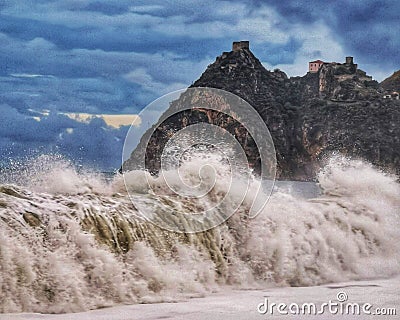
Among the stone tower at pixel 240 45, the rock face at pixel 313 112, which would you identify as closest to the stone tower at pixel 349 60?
the rock face at pixel 313 112

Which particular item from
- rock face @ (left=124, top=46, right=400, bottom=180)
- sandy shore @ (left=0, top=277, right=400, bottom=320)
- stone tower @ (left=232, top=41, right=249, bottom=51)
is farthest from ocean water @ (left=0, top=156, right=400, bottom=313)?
stone tower @ (left=232, top=41, right=249, bottom=51)

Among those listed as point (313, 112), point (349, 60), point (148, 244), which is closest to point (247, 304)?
point (148, 244)

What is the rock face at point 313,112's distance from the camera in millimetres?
125062

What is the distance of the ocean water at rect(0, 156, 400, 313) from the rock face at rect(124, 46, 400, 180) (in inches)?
Result: 4073

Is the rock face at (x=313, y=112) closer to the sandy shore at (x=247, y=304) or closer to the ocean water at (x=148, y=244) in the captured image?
the ocean water at (x=148, y=244)

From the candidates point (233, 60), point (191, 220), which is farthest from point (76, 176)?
point (233, 60)

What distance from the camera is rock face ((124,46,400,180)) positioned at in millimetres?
125062

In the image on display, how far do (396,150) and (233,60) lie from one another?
42603 millimetres

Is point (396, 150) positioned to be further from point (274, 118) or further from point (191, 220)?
point (191, 220)

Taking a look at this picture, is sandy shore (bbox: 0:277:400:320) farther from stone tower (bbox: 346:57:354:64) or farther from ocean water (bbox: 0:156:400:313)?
stone tower (bbox: 346:57:354:64)

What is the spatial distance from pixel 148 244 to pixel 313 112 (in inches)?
5162

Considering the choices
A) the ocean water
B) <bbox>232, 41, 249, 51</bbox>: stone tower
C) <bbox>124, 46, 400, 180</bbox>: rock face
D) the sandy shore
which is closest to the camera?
the sandy shore

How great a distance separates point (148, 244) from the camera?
8.77 m

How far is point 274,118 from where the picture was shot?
444 ft
